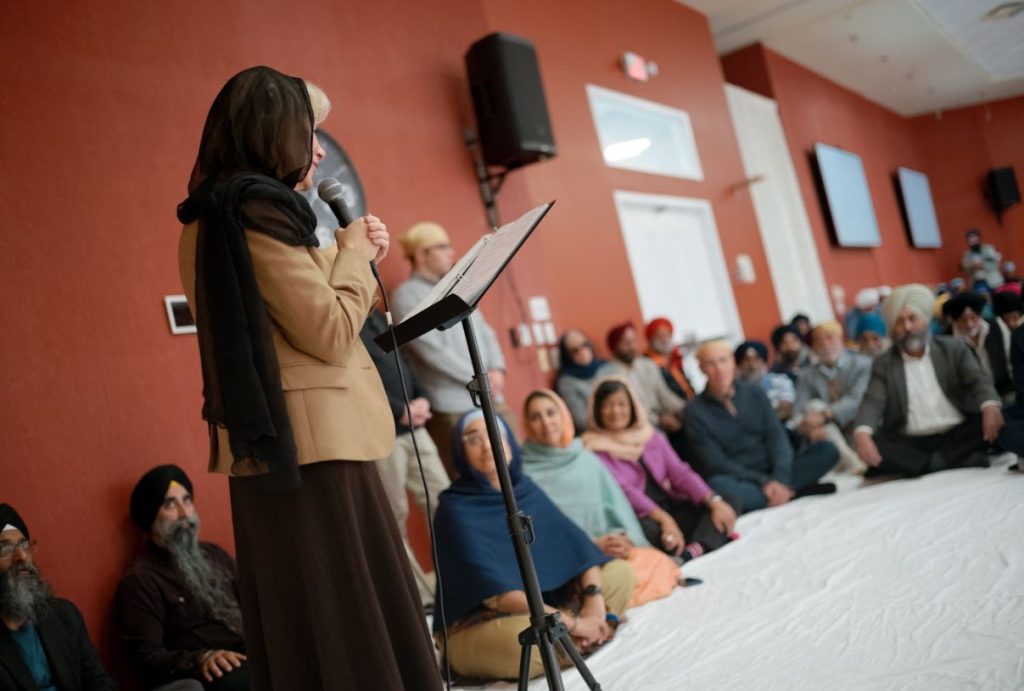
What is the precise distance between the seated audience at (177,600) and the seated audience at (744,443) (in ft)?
7.94

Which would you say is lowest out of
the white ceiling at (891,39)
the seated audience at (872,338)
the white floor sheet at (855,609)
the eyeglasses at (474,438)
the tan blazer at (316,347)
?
the white floor sheet at (855,609)

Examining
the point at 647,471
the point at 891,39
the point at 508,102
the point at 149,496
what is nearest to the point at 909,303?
the point at 647,471

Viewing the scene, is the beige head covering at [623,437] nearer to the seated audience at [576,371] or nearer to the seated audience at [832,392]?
the seated audience at [576,371]

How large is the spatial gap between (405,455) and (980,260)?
1106cm

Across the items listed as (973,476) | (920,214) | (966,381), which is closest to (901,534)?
(973,476)

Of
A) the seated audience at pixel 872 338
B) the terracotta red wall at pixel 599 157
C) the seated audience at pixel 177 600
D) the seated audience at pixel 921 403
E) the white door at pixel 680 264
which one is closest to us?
the seated audience at pixel 177 600

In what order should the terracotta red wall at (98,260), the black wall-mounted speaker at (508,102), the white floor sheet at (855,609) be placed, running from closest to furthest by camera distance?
the white floor sheet at (855,609)
the terracotta red wall at (98,260)
the black wall-mounted speaker at (508,102)

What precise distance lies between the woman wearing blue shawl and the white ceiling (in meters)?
4.91

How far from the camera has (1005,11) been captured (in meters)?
5.95

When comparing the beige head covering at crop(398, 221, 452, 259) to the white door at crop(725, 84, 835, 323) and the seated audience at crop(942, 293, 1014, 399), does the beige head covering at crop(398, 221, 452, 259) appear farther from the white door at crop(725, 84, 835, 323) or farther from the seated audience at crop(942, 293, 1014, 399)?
the white door at crop(725, 84, 835, 323)

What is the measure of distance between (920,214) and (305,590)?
12.4 metres

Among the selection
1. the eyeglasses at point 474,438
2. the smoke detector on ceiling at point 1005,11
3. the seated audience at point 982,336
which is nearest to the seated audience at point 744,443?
the seated audience at point 982,336

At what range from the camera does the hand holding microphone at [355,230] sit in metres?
1.61

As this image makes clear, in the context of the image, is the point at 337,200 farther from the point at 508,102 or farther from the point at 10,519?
the point at 508,102
